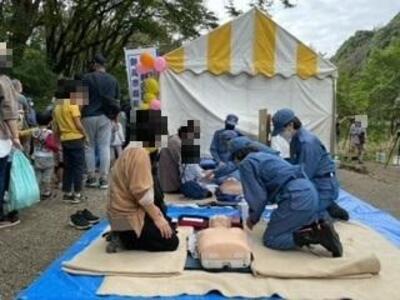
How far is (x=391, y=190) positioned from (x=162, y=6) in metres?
13.6

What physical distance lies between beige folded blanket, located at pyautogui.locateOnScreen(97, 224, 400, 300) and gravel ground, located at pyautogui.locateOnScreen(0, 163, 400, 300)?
847mm

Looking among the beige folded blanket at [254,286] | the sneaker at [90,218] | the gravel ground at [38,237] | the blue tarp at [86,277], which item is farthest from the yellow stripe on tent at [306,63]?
the beige folded blanket at [254,286]

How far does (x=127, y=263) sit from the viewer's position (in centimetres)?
370

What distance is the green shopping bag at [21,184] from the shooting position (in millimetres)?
5305

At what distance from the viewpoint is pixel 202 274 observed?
3520 millimetres

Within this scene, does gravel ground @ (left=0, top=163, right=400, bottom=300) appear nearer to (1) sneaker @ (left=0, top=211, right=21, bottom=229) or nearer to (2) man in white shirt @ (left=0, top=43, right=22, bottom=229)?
(1) sneaker @ (left=0, top=211, right=21, bottom=229)

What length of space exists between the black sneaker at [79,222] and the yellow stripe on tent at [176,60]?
4761 millimetres

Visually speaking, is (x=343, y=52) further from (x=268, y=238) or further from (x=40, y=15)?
(x=268, y=238)

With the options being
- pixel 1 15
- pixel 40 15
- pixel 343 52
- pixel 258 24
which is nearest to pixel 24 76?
pixel 1 15

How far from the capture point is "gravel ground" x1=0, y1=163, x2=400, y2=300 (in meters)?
4.05

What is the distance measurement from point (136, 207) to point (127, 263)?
39cm

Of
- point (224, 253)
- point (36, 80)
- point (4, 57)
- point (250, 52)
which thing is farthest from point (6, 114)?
point (36, 80)

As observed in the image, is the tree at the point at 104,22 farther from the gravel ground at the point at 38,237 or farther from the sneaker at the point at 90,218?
the sneaker at the point at 90,218

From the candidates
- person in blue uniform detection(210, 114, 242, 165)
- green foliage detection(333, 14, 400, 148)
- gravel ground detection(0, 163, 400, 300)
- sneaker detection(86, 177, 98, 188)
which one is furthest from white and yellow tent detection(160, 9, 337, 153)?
green foliage detection(333, 14, 400, 148)
